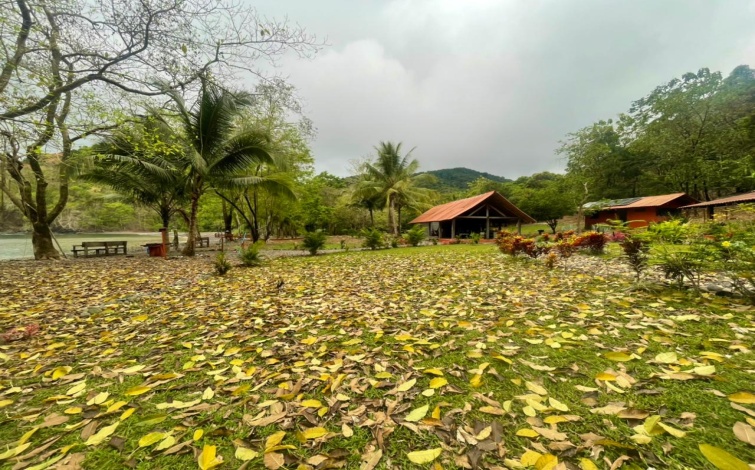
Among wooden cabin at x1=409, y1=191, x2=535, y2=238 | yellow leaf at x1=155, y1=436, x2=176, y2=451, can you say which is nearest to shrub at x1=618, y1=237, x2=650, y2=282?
yellow leaf at x1=155, y1=436, x2=176, y2=451

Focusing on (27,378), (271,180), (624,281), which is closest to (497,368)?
(27,378)

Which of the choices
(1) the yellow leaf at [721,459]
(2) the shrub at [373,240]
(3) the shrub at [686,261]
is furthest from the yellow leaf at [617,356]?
(2) the shrub at [373,240]

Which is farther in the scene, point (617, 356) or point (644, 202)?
point (644, 202)

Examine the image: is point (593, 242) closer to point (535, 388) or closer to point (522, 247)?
point (522, 247)

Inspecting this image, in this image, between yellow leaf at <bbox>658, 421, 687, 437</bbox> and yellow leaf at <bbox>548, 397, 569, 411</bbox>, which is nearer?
yellow leaf at <bbox>658, 421, 687, 437</bbox>

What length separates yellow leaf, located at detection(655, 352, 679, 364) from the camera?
2.14 m

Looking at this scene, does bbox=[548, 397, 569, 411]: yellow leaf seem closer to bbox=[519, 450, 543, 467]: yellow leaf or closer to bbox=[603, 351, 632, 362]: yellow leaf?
bbox=[519, 450, 543, 467]: yellow leaf

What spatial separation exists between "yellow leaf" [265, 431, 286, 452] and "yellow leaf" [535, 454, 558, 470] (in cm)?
123

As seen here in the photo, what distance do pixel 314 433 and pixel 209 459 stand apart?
49 centimetres

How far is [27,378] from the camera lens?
233cm

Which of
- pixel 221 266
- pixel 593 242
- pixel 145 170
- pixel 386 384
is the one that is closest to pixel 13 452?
pixel 386 384

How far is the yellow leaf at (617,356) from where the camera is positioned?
225 cm

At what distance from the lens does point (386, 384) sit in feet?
6.80

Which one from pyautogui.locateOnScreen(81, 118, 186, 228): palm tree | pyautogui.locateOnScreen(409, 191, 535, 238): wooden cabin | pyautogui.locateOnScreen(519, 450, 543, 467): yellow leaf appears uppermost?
pyautogui.locateOnScreen(81, 118, 186, 228): palm tree
